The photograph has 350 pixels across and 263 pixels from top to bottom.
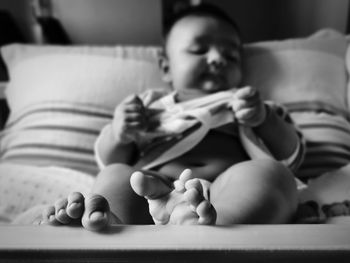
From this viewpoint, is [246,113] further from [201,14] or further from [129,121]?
[201,14]

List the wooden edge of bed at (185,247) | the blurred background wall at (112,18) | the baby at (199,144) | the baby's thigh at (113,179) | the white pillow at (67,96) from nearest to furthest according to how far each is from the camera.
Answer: the wooden edge of bed at (185,247), the baby at (199,144), the baby's thigh at (113,179), the white pillow at (67,96), the blurred background wall at (112,18)

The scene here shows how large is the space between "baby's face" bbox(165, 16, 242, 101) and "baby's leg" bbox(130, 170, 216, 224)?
0.44 metres

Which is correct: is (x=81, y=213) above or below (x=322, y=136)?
above

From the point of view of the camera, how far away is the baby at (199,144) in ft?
1.70

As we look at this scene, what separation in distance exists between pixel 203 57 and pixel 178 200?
51 centimetres

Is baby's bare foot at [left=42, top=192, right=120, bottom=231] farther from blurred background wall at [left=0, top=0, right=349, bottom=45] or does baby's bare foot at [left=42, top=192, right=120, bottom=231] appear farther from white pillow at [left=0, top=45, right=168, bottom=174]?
blurred background wall at [left=0, top=0, right=349, bottom=45]

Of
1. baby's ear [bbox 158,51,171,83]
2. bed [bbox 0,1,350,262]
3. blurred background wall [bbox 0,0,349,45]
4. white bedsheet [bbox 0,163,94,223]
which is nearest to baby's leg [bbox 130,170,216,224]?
bed [bbox 0,1,350,262]

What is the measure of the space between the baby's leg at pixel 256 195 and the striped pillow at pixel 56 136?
17.7 inches

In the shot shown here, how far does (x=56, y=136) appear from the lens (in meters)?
1.00

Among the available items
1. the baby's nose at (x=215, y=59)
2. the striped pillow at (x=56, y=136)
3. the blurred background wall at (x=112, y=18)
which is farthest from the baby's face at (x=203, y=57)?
the blurred background wall at (x=112, y=18)

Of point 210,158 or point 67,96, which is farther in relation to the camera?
point 67,96

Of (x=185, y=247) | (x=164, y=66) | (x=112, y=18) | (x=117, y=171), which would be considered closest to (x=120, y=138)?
(x=117, y=171)

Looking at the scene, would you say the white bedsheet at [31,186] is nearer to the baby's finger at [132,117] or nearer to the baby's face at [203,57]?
the baby's finger at [132,117]
